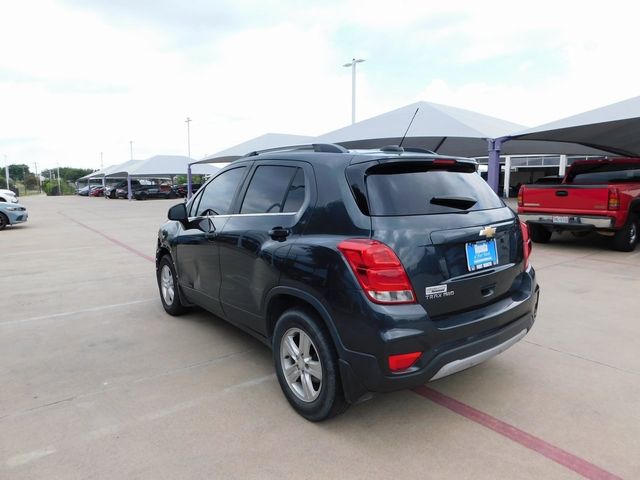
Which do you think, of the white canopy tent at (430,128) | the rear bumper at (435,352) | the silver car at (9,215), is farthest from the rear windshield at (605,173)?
the silver car at (9,215)

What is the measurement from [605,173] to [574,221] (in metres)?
1.58

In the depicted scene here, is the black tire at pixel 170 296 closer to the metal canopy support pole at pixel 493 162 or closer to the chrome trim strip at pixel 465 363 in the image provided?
the chrome trim strip at pixel 465 363

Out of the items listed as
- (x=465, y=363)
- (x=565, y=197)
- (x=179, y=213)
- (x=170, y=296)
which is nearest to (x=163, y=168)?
(x=565, y=197)

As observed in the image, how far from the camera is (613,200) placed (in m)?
8.37

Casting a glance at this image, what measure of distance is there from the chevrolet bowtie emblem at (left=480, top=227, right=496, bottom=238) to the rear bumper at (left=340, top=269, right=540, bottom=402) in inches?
17.8

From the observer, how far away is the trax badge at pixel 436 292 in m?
2.54

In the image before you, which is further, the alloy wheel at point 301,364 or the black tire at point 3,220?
the black tire at point 3,220

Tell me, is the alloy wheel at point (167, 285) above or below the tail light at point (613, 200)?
below

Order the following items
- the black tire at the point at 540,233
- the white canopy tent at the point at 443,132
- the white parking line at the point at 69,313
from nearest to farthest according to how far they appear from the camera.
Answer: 1. the white parking line at the point at 69,313
2. the black tire at the point at 540,233
3. the white canopy tent at the point at 443,132

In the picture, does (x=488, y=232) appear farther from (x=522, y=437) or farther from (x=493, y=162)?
(x=493, y=162)

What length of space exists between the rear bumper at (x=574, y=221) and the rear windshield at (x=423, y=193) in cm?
667

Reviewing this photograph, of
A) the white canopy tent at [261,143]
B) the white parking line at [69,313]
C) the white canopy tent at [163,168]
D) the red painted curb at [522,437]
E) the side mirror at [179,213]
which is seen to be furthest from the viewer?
the white canopy tent at [163,168]

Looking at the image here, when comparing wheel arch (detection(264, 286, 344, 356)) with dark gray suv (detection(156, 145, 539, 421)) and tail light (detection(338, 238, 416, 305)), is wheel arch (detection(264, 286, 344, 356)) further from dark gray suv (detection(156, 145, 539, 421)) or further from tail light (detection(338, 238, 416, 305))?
tail light (detection(338, 238, 416, 305))

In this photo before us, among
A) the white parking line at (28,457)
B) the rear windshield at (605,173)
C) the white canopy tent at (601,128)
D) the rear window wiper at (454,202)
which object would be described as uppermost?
the white canopy tent at (601,128)
